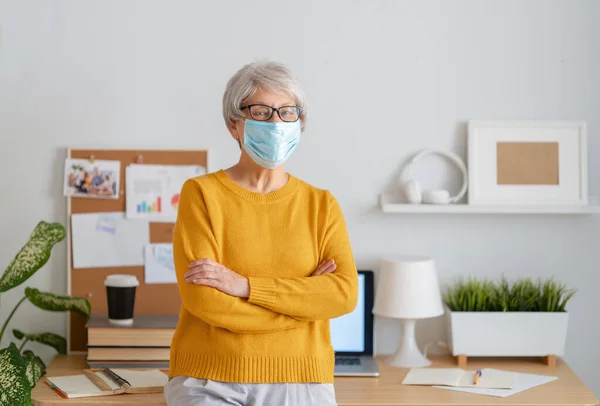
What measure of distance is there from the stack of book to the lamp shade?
65 centimetres

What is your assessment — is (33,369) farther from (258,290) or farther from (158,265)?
(258,290)

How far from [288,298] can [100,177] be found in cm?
103

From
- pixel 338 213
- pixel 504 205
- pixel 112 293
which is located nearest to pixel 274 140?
pixel 338 213

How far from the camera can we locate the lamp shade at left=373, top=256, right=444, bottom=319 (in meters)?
2.31

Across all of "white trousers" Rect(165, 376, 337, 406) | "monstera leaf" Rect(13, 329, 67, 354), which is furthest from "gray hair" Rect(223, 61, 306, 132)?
"monstera leaf" Rect(13, 329, 67, 354)

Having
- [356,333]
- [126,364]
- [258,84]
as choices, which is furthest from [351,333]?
[258,84]

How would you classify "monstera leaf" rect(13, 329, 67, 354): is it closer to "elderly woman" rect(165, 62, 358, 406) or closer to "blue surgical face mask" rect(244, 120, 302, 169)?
"elderly woman" rect(165, 62, 358, 406)

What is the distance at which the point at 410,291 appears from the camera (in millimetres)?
2312

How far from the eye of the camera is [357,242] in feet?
8.17

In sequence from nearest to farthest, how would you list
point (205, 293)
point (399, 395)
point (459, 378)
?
point (205, 293), point (399, 395), point (459, 378)

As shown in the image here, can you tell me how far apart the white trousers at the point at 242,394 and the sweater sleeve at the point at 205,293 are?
12 centimetres

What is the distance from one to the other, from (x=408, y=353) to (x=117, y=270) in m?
0.95

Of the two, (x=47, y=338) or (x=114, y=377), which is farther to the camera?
(x=47, y=338)

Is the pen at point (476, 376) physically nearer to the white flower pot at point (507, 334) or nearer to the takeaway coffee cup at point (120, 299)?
the white flower pot at point (507, 334)
